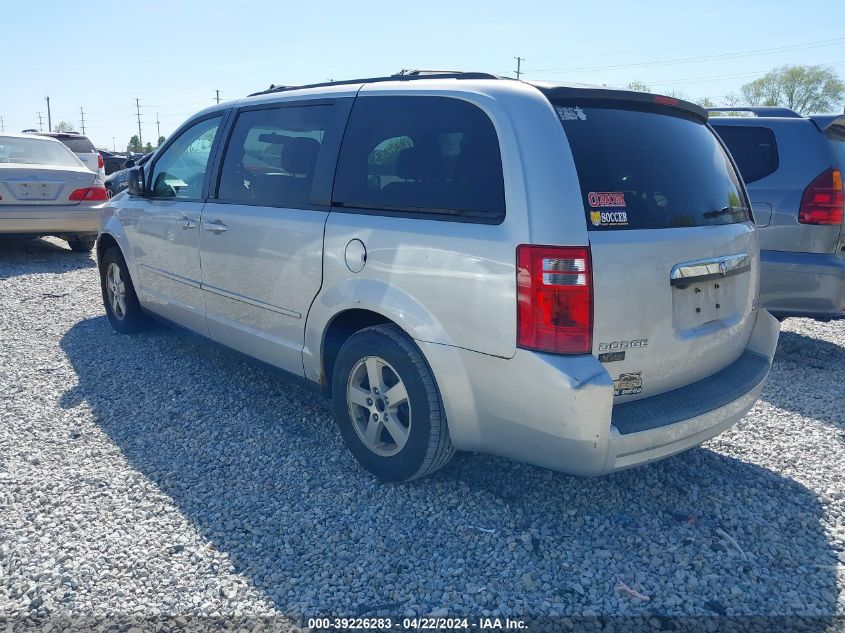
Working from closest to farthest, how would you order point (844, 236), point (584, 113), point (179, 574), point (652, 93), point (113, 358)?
1. point (179, 574)
2. point (584, 113)
3. point (652, 93)
4. point (844, 236)
5. point (113, 358)

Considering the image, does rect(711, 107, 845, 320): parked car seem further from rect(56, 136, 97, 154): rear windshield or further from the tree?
the tree

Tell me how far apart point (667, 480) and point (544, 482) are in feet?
2.05

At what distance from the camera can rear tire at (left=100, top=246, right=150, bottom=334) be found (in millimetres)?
5551

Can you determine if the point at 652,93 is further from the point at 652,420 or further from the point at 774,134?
the point at 774,134

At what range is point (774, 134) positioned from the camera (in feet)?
17.2

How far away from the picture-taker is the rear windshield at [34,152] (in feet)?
30.0

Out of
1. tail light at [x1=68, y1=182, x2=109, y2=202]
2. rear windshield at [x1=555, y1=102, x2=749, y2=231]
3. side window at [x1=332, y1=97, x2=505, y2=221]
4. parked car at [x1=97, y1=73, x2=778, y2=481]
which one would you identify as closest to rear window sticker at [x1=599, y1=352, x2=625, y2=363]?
parked car at [x1=97, y1=73, x2=778, y2=481]

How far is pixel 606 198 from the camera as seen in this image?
2.69 meters

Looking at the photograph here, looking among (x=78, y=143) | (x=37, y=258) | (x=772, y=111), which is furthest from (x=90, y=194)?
(x=78, y=143)

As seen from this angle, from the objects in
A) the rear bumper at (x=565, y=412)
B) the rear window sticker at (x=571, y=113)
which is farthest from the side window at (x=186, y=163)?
the rear window sticker at (x=571, y=113)

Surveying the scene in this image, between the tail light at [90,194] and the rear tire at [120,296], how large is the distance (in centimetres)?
371

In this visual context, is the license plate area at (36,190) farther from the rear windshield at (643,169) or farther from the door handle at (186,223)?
the rear windshield at (643,169)

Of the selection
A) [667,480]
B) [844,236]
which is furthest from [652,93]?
[844,236]

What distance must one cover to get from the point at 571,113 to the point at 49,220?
318 inches
